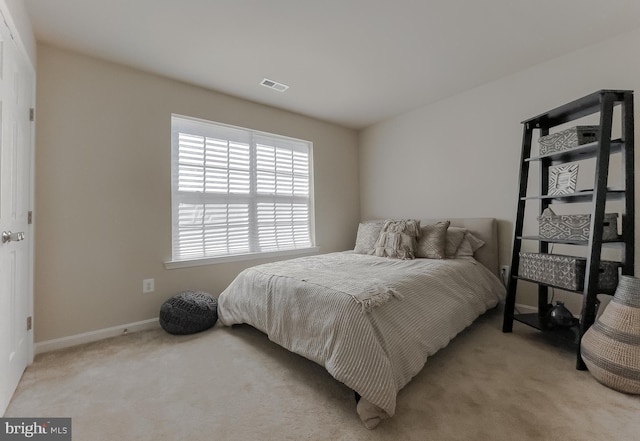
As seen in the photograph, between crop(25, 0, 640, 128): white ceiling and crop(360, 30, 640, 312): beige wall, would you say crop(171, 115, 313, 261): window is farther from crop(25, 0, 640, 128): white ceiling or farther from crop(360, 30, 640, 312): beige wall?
crop(360, 30, 640, 312): beige wall

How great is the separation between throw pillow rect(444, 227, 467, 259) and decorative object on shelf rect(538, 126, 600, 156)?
103 cm

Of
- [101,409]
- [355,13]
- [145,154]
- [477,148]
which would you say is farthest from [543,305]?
[145,154]

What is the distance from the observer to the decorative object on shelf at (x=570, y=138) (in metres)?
1.96

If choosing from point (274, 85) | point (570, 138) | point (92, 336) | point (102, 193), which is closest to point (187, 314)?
point (92, 336)

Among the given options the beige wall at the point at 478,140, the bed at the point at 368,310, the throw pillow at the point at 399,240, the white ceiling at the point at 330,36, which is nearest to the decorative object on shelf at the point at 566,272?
the bed at the point at 368,310

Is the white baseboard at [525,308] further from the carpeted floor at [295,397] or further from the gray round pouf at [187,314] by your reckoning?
the gray round pouf at [187,314]

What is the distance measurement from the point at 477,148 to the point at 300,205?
7.36 ft

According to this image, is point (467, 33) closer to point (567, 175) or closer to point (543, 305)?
point (567, 175)

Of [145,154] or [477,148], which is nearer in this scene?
[145,154]

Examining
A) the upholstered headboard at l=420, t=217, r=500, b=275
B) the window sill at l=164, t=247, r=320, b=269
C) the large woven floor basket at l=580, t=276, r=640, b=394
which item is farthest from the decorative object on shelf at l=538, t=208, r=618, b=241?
the window sill at l=164, t=247, r=320, b=269

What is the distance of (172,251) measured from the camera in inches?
109

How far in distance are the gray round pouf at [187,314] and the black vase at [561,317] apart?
9.33 feet

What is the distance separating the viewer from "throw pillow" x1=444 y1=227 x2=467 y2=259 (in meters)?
2.82

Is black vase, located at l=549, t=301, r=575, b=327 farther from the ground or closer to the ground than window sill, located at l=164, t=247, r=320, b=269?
closer to the ground
